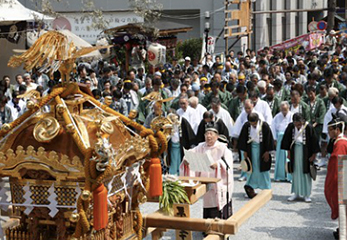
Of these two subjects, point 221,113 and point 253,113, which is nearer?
point 253,113

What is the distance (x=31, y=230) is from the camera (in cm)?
440

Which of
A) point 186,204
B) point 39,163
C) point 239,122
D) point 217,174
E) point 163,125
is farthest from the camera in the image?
point 239,122

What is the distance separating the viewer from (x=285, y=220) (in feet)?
32.7

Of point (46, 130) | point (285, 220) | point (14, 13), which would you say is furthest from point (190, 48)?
point (46, 130)

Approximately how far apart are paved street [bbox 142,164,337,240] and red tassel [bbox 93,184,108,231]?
5183mm

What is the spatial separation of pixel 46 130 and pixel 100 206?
2.07 ft

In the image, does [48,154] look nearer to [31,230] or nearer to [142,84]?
[31,230]

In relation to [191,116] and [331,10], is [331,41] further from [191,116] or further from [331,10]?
[191,116]

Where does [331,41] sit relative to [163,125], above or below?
above

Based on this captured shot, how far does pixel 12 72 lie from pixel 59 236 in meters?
18.7

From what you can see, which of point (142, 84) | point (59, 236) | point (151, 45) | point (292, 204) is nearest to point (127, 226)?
point (59, 236)

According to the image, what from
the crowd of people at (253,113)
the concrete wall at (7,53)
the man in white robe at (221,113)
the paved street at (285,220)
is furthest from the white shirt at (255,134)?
the concrete wall at (7,53)

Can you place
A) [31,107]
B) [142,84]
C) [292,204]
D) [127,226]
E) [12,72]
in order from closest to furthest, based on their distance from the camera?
[31,107]
[127,226]
[292,204]
[142,84]
[12,72]

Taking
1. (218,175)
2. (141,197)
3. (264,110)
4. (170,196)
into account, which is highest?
(264,110)
